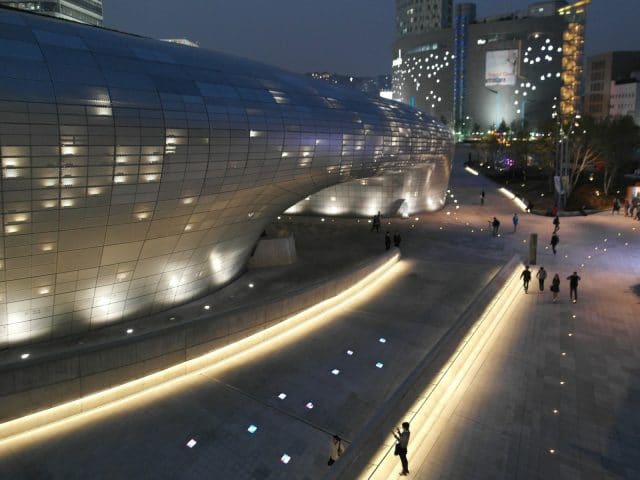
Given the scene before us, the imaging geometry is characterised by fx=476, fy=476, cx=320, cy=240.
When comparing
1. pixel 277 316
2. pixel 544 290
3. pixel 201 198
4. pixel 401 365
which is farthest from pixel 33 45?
pixel 544 290

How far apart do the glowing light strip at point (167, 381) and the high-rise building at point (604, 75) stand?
10780cm

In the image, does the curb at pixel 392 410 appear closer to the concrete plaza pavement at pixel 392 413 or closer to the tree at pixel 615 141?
the concrete plaza pavement at pixel 392 413

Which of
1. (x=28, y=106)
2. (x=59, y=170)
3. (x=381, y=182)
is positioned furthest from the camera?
(x=381, y=182)

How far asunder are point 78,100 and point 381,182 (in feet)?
81.6

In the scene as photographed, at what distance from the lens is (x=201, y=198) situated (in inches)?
537

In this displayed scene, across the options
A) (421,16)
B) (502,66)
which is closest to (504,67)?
(502,66)

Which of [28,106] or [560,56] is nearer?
[28,106]

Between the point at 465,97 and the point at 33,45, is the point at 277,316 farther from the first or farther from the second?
the point at 465,97

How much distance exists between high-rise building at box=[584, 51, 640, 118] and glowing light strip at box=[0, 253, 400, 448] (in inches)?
4244

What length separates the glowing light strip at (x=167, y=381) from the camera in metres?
9.67

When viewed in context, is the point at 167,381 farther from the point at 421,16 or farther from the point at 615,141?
the point at 421,16

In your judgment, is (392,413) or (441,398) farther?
(441,398)

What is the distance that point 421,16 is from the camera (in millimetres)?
154875

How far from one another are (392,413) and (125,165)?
8.12m
